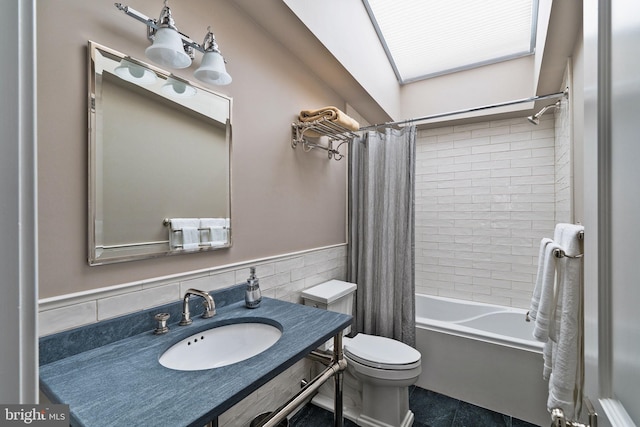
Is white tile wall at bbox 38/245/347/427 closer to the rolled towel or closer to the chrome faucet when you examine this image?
the chrome faucet

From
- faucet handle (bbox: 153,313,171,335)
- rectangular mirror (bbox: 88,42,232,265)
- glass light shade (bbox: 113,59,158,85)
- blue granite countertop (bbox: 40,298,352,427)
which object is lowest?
blue granite countertop (bbox: 40,298,352,427)

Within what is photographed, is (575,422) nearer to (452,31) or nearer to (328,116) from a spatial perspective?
(328,116)

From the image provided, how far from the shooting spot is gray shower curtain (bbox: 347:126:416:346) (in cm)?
232

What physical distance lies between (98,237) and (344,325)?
1.02 meters

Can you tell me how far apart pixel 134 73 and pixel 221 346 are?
118 centimetres

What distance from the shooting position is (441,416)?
1.97 m

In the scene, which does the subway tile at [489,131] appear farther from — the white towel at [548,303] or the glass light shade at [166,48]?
the glass light shade at [166,48]

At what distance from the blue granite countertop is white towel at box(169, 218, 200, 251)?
1.16 ft

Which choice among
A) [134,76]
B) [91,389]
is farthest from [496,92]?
[91,389]

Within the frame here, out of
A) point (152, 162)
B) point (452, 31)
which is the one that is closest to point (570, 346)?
point (152, 162)

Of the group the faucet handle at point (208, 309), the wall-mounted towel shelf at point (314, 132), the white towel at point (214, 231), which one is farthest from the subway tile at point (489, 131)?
the faucet handle at point (208, 309)

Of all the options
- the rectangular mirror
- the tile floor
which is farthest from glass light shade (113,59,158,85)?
the tile floor

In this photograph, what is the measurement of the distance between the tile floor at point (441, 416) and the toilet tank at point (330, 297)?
1.51 ft

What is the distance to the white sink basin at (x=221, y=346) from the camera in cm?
111
